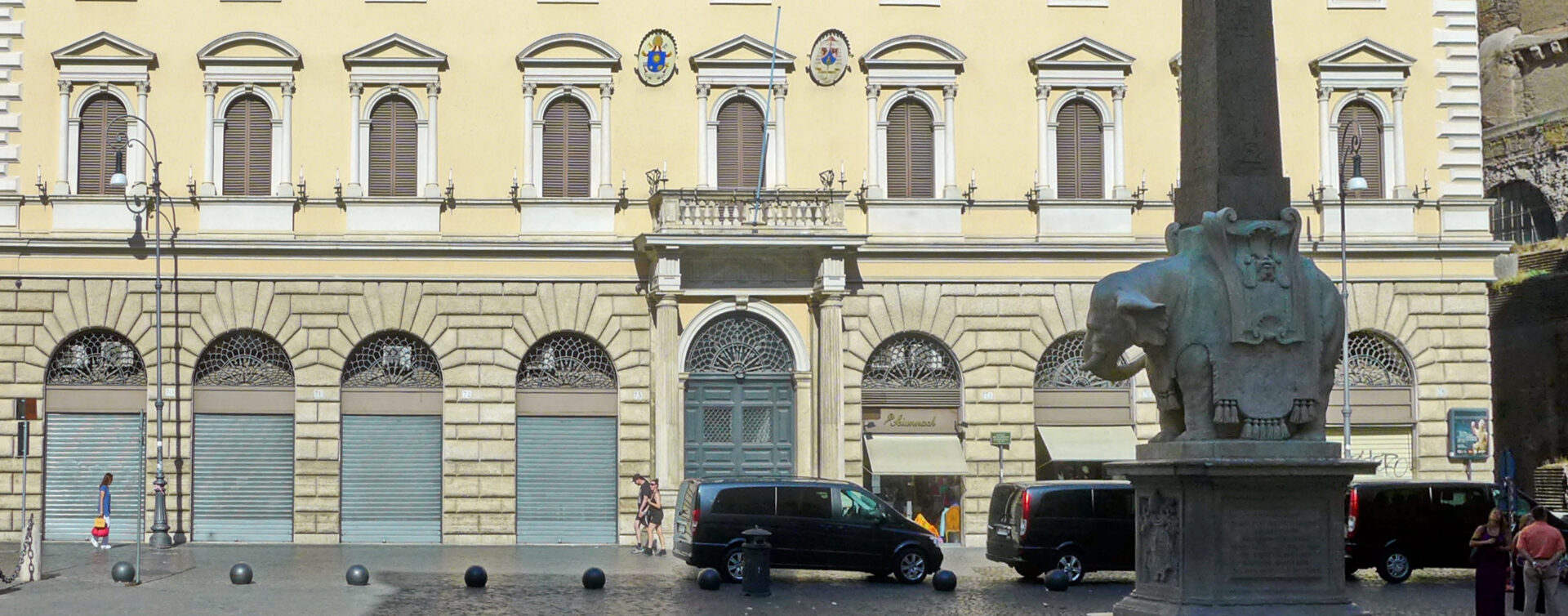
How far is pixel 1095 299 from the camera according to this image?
48.5ft

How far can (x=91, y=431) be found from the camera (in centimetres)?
3697

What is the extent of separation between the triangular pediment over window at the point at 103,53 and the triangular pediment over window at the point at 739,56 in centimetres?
1017

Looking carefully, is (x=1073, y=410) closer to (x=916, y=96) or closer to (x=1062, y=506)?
(x=916, y=96)

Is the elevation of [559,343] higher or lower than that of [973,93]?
lower

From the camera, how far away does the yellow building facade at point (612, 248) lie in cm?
3706

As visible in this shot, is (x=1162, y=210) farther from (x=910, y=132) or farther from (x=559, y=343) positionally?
(x=559, y=343)

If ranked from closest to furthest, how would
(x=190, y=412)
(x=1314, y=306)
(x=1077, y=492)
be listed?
1. (x=1314, y=306)
2. (x=1077, y=492)
3. (x=190, y=412)

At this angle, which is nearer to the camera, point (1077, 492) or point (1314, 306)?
point (1314, 306)

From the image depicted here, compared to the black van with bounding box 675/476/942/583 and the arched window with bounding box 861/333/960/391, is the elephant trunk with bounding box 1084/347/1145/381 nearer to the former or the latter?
the black van with bounding box 675/476/942/583

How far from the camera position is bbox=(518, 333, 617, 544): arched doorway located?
3766 cm

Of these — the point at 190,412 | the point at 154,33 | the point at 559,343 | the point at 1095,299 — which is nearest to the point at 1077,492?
the point at 559,343

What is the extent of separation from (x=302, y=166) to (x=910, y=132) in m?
11.5

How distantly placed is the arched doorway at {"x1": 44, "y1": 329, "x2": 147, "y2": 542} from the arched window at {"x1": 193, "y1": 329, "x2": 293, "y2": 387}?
124cm

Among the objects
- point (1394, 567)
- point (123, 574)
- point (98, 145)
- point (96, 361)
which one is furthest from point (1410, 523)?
point (98, 145)
